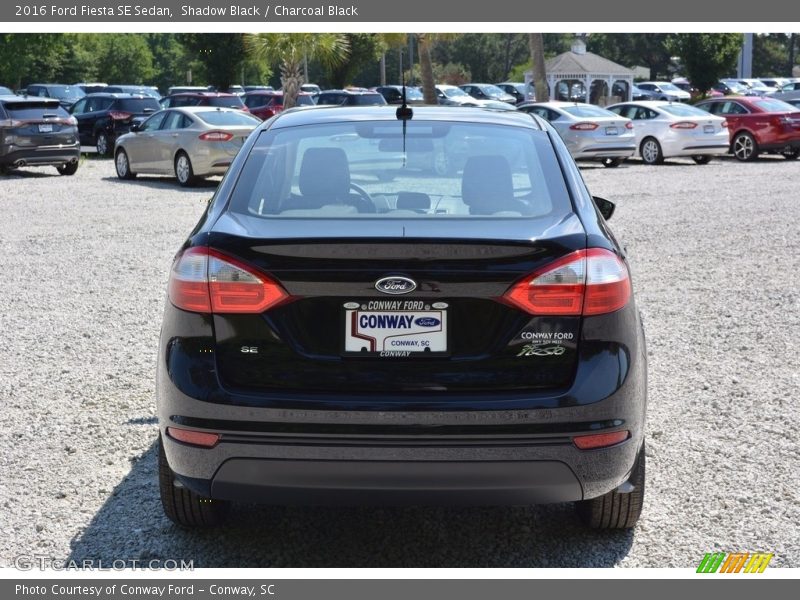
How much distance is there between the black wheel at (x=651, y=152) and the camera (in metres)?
25.5

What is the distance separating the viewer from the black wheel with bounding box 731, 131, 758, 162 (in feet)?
85.9

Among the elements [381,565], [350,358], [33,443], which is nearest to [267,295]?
[350,358]

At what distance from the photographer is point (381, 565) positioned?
418 centimetres

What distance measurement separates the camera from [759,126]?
25906mm

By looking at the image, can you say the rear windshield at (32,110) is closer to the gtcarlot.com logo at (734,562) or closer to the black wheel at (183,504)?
the black wheel at (183,504)

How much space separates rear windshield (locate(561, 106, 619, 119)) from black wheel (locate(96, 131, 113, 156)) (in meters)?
12.1

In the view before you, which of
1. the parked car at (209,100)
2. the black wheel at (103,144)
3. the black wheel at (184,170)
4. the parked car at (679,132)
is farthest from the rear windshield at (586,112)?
the black wheel at (103,144)

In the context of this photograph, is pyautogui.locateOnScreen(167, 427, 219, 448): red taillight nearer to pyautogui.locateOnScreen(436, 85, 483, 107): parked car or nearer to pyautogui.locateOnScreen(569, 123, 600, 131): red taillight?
pyautogui.locateOnScreen(569, 123, 600, 131): red taillight

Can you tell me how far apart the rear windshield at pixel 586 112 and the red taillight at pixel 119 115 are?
11714mm

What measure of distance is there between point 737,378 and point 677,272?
405cm

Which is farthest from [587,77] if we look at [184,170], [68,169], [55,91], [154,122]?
[184,170]

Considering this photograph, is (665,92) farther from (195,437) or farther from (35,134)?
(195,437)

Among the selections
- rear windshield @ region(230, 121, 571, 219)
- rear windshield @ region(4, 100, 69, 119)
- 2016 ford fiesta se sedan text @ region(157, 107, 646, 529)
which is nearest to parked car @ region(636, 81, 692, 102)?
rear windshield @ region(4, 100, 69, 119)

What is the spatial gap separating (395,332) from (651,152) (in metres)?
23.1
